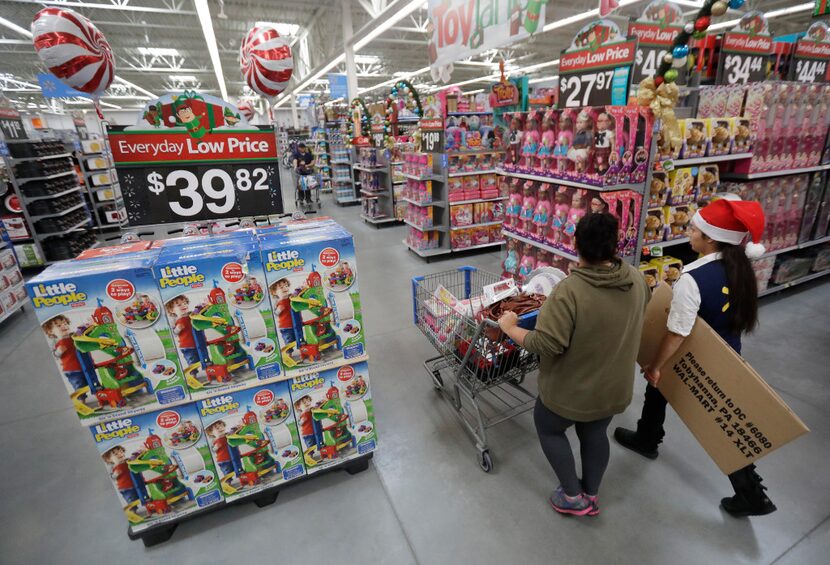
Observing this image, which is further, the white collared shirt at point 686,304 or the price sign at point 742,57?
the price sign at point 742,57

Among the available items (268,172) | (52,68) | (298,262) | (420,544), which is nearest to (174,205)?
(268,172)

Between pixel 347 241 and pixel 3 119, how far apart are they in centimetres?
728

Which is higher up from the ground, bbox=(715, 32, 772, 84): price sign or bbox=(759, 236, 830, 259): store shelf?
bbox=(715, 32, 772, 84): price sign

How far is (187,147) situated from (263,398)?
149 cm

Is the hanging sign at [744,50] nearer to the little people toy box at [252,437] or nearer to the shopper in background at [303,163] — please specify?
the little people toy box at [252,437]

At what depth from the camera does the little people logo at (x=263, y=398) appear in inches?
80.8

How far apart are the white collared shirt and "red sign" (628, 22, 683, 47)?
2.73 metres

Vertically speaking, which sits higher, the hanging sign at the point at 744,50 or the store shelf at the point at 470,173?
the hanging sign at the point at 744,50

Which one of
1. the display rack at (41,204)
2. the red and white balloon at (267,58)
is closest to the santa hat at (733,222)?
Answer: the red and white balloon at (267,58)

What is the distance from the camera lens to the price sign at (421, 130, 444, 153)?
6.14 meters

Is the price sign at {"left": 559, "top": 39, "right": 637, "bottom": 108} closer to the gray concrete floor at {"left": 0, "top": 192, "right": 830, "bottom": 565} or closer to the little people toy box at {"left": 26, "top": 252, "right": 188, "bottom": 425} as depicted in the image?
the gray concrete floor at {"left": 0, "top": 192, "right": 830, "bottom": 565}

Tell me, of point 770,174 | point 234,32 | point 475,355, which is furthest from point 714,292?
point 234,32

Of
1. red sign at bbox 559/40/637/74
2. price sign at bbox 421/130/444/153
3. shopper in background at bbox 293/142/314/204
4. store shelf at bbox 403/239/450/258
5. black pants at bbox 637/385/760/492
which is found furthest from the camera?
shopper in background at bbox 293/142/314/204

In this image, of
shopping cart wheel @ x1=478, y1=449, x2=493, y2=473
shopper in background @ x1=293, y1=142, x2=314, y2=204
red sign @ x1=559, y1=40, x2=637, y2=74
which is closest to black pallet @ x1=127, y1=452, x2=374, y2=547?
shopping cart wheel @ x1=478, y1=449, x2=493, y2=473
